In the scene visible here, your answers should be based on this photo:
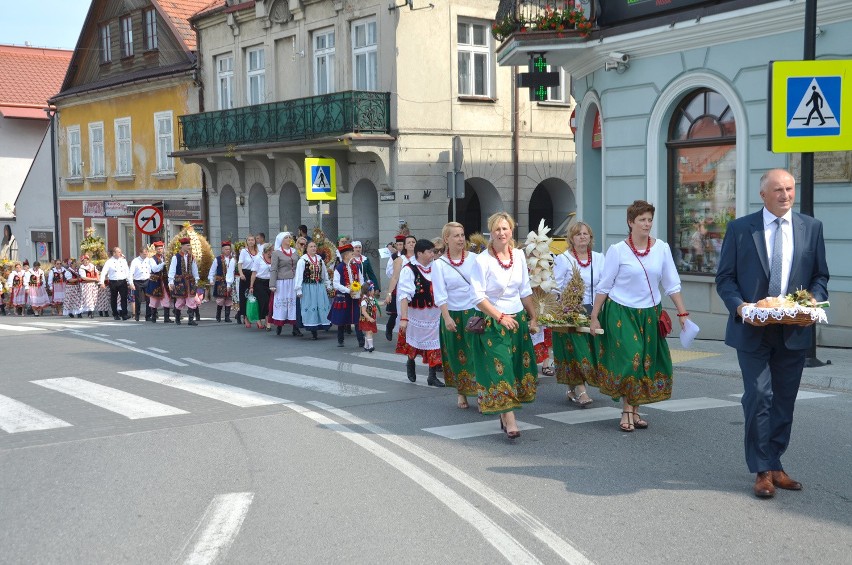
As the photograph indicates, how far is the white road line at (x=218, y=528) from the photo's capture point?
18.5 ft

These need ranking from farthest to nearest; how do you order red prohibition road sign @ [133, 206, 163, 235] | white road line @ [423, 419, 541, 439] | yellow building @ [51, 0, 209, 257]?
yellow building @ [51, 0, 209, 257], red prohibition road sign @ [133, 206, 163, 235], white road line @ [423, 419, 541, 439]

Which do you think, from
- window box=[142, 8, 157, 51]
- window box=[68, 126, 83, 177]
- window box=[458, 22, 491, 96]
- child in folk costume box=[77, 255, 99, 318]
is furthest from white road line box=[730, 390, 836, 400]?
window box=[68, 126, 83, 177]

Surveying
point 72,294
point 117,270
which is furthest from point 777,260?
point 72,294

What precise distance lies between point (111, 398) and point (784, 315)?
7.82 metres

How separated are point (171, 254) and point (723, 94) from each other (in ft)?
44.2

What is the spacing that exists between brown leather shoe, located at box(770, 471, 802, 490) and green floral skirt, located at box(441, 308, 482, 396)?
332 centimetres

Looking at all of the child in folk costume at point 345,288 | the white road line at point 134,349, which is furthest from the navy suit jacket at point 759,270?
the child in folk costume at point 345,288

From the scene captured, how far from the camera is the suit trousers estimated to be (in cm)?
658

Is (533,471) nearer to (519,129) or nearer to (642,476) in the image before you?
(642,476)

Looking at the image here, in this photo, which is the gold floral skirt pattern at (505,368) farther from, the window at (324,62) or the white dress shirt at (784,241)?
the window at (324,62)

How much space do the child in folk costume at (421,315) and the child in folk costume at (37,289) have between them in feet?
77.2

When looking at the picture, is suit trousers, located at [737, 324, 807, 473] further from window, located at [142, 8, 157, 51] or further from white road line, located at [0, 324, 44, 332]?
window, located at [142, 8, 157, 51]

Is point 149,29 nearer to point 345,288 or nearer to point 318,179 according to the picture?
point 318,179

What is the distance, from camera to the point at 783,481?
668 cm
